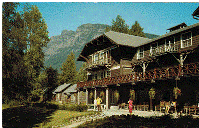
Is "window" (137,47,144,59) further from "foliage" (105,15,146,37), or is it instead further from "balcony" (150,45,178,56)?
"foliage" (105,15,146,37)

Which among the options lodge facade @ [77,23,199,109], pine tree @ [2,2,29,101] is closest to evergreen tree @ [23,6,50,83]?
lodge facade @ [77,23,199,109]

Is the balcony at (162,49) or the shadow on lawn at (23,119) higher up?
the balcony at (162,49)

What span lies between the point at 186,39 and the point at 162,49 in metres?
3.42

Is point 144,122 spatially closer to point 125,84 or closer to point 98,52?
point 125,84

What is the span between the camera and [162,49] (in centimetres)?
2558

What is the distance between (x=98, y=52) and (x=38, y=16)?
1558cm

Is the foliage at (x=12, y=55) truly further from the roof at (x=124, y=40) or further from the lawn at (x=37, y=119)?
the roof at (x=124, y=40)

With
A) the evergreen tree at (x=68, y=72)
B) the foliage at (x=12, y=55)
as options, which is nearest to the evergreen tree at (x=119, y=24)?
the evergreen tree at (x=68, y=72)

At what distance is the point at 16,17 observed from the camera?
1688cm

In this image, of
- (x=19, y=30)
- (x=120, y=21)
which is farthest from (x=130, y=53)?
(x=120, y=21)

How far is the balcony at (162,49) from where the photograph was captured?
23.4 m

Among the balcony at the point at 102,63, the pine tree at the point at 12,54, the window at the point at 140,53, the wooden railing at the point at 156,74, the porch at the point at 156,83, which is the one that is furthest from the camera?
the balcony at the point at 102,63

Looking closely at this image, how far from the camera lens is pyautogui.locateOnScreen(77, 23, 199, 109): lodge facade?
20984mm

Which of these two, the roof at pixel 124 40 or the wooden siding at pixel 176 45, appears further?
the roof at pixel 124 40
